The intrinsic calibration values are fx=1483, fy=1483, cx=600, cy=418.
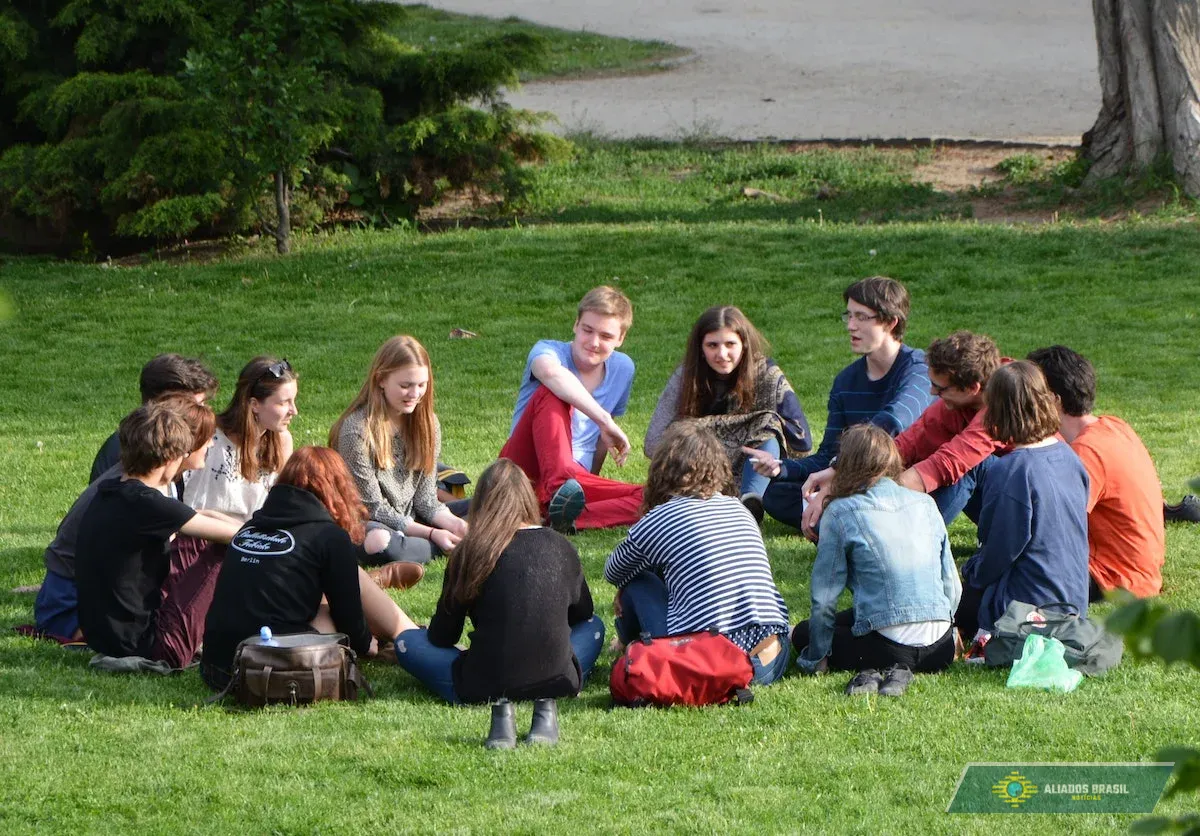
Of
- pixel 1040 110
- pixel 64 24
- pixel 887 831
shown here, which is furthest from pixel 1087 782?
pixel 1040 110

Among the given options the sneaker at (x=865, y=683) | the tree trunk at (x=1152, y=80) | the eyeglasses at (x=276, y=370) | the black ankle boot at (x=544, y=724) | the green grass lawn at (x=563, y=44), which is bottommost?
the sneaker at (x=865, y=683)

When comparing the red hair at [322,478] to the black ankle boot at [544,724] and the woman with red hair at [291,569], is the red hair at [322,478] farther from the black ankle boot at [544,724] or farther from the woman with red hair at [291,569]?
the black ankle boot at [544,724]

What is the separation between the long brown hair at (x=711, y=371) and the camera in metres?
7.43

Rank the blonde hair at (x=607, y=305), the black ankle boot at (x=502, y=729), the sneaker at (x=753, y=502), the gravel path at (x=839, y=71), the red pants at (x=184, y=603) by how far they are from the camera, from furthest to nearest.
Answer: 1. the gravel path at (x=839, y=71)
2. the blonde hair at (x=607, y=305)
3. the sneaker at (x=753, y=502)
4. the red pants at (x=184, y=603)
5. the black ankle boot at (x=502, y=729)

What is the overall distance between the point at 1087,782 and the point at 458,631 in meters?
2.13

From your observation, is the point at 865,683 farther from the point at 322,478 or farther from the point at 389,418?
the point at 389,418

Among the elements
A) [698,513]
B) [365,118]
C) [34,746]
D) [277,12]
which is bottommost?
[34,746]

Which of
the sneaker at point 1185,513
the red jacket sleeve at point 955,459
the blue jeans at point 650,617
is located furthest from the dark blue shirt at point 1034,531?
the sneaker at point 1185,513

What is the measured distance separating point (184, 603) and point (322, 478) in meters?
0.81

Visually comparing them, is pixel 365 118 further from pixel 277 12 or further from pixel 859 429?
pixel 859 429

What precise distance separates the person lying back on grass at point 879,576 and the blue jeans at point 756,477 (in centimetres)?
216

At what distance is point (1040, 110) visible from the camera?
893 inches

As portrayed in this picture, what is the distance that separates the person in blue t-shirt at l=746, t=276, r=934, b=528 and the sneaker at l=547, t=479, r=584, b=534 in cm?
89

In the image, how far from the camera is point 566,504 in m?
7.37
